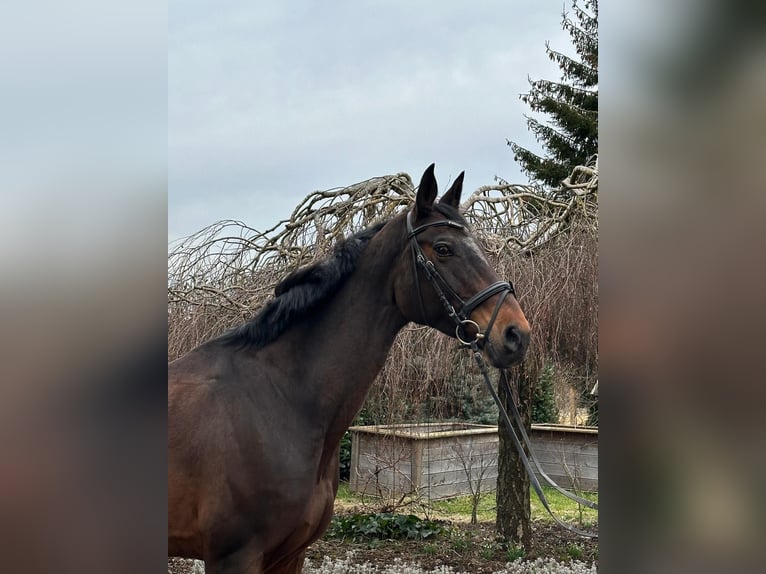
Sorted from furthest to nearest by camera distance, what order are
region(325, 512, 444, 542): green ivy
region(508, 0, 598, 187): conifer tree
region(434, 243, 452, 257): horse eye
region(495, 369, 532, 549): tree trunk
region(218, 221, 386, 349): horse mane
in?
region(508, 0, 598, 187): conifer tree → region(325, 512, 444, 542): green ivy → region(495, 369, 532, 549): tree trunk → region(218, 221, 386, 349): horse mane → region(434, 243, 452, 257): horse eye

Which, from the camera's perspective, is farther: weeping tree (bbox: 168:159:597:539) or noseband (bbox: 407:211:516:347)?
weeping tree (bbox: 168:159:597:539)

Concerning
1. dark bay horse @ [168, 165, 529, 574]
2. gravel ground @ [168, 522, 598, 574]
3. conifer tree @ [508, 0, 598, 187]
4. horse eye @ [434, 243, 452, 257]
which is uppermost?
conifer tree @ [508, 0, 598, 187]

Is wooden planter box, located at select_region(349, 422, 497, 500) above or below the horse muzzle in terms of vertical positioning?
below

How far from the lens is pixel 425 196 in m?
2.28

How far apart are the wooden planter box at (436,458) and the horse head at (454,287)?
3326 mm

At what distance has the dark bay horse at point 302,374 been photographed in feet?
6.94

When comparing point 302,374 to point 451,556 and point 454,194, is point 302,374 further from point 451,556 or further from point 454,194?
point 451,556

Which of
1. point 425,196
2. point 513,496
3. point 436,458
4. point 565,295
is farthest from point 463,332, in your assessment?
point 436,458

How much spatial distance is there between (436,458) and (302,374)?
4.28 m

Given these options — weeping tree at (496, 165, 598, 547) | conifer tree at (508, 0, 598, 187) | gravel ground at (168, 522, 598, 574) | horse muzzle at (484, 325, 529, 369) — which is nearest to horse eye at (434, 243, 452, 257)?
horse muzzle at (484, 325, 529, 369)

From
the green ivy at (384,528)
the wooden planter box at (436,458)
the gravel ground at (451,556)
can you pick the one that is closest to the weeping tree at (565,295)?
the gravel ground at (451,556)

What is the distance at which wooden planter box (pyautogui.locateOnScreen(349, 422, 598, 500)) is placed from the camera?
19.5 ft

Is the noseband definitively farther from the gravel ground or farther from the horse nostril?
the gravel ground
